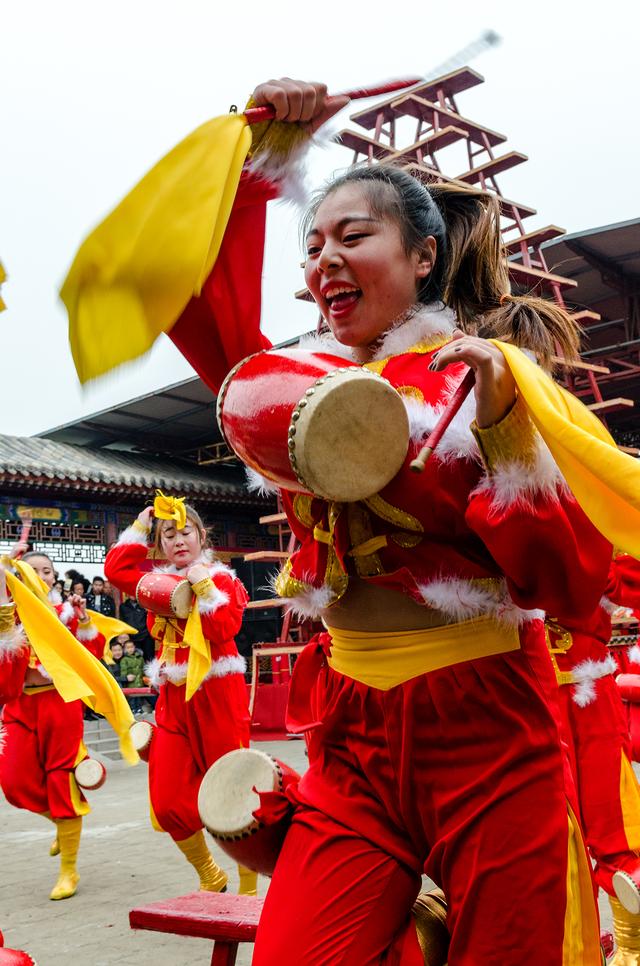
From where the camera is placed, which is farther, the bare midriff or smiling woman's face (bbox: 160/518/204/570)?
smiling woman's face (bbox: 160/518/204/570)

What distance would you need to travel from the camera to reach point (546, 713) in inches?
66.9

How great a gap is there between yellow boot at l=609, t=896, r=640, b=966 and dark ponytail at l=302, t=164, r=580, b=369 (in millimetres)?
2510

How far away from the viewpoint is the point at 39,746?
6000 millimetres

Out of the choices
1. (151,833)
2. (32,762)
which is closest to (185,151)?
(32,762)

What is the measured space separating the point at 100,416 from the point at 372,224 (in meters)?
14.1

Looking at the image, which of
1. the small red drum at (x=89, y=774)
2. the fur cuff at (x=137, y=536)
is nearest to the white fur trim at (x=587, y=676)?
the fur cuff at (x=137, y=536)

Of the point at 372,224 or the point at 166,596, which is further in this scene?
the point at 166,596

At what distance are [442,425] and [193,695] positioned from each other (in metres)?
4.15

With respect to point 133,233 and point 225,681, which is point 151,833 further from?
point 133,233

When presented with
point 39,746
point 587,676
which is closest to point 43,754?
point 39,746

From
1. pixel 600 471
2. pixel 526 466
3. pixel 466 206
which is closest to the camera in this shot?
pixel 600 471

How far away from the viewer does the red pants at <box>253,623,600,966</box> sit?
1.57 metres

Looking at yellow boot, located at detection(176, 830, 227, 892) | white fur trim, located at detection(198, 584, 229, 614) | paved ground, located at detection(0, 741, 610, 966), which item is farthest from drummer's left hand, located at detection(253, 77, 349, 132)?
yellow boot, located at detection(176, 830, 227, 892)

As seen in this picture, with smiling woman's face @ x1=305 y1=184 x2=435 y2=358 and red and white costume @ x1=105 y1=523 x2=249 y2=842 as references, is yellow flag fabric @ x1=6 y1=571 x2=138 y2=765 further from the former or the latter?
smiling woman's face @ x1=305 y1=184 x2=435 y2=358
